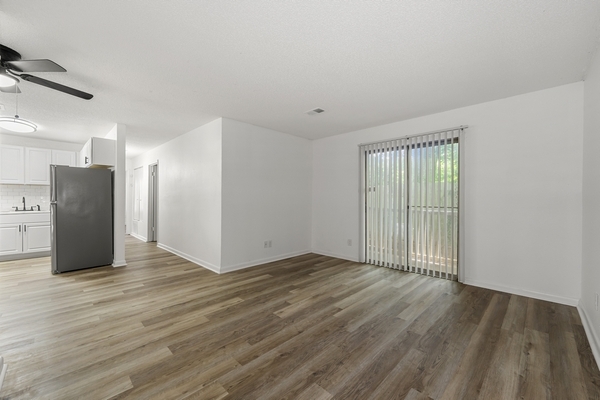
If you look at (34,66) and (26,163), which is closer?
(34,66)

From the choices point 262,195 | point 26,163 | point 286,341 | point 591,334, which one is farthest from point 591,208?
point 26,163

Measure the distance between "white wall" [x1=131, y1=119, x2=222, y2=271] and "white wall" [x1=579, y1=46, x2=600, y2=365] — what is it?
4.48 metres

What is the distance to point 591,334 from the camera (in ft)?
7.06

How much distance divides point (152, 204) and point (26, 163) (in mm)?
2602

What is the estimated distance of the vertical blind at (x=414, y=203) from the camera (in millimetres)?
3760

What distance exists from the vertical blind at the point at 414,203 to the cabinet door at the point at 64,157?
6.96 metres

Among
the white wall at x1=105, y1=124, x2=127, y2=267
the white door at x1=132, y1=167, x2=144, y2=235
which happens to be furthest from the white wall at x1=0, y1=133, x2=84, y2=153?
the white wall at x1=105, y1=124, x2=127, y2=267

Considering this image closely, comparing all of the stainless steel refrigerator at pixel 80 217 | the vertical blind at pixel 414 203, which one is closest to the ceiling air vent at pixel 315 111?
the vertical blind at pixel 414 203

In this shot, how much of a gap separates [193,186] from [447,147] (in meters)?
4.65

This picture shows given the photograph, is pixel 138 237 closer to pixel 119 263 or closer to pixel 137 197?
pixel 137 197

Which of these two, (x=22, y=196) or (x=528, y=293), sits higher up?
(x=22, y=196)

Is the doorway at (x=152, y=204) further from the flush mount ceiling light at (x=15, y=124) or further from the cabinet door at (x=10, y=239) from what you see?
the flush mount ceiling light at (x=15, y=124)

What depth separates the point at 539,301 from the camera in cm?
300

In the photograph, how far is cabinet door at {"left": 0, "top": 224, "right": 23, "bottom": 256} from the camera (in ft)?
15.6
